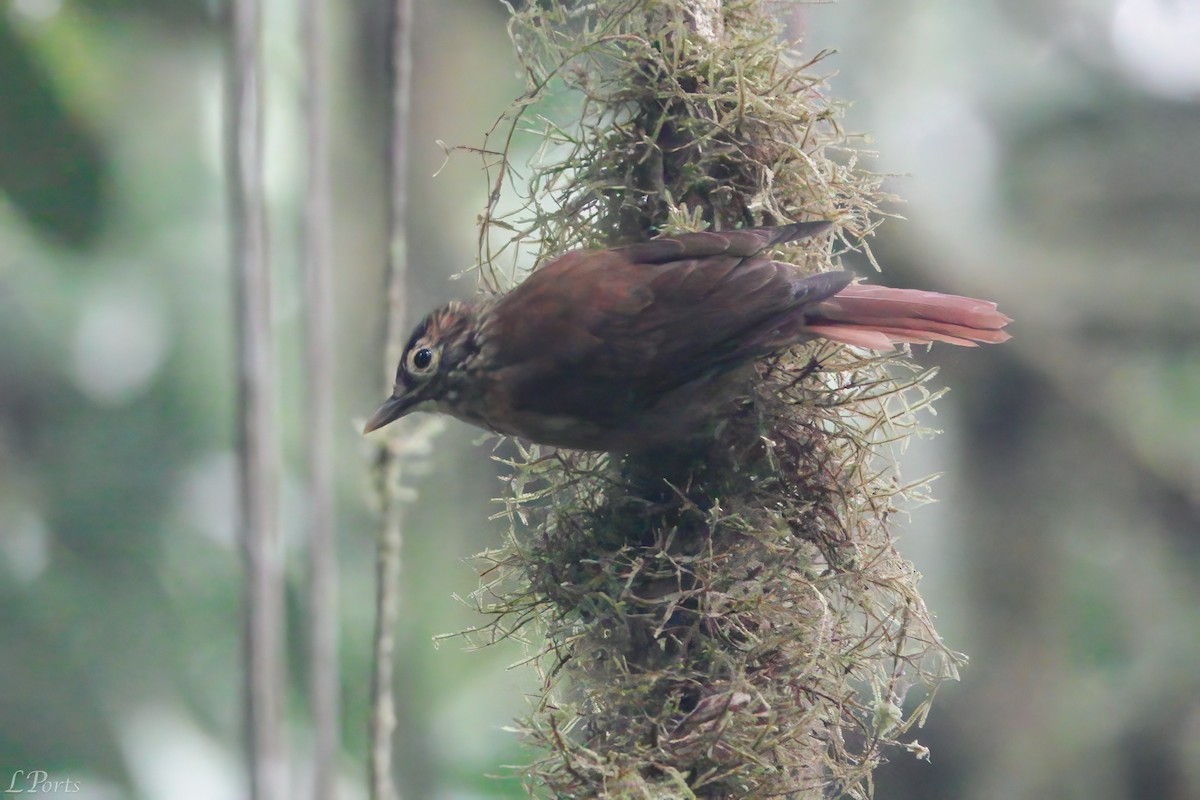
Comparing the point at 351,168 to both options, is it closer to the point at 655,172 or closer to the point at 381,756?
the point at 655,172

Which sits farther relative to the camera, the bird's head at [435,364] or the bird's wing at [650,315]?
the bird's head at [435,364]

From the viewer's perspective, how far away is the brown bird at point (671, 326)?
57.4 inches

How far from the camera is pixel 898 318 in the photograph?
1.52 m

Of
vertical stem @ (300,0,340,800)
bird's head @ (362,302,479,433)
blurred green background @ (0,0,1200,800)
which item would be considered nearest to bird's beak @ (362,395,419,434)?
bird's head @ (362,302,479,433)

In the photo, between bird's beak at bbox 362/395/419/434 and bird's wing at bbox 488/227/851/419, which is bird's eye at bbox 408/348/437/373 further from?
bird's wing at bbox 488/227/851/419

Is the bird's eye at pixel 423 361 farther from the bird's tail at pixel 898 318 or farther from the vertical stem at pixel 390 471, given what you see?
the bird's tail at pixel 898 318

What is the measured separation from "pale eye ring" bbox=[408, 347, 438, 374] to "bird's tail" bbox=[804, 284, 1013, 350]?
0.72m

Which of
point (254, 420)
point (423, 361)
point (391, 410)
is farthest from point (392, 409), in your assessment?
point (254, 420)

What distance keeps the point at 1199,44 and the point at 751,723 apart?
2381 mm

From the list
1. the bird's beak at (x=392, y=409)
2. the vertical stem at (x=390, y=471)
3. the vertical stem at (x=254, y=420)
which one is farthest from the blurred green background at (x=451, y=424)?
the vertical stem at (x=254, y=420)

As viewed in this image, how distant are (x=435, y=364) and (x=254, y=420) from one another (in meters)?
0.35

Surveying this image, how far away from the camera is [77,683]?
2863 mm

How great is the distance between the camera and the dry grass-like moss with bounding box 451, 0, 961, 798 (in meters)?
1.34

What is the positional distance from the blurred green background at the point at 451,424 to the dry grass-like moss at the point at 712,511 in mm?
738
